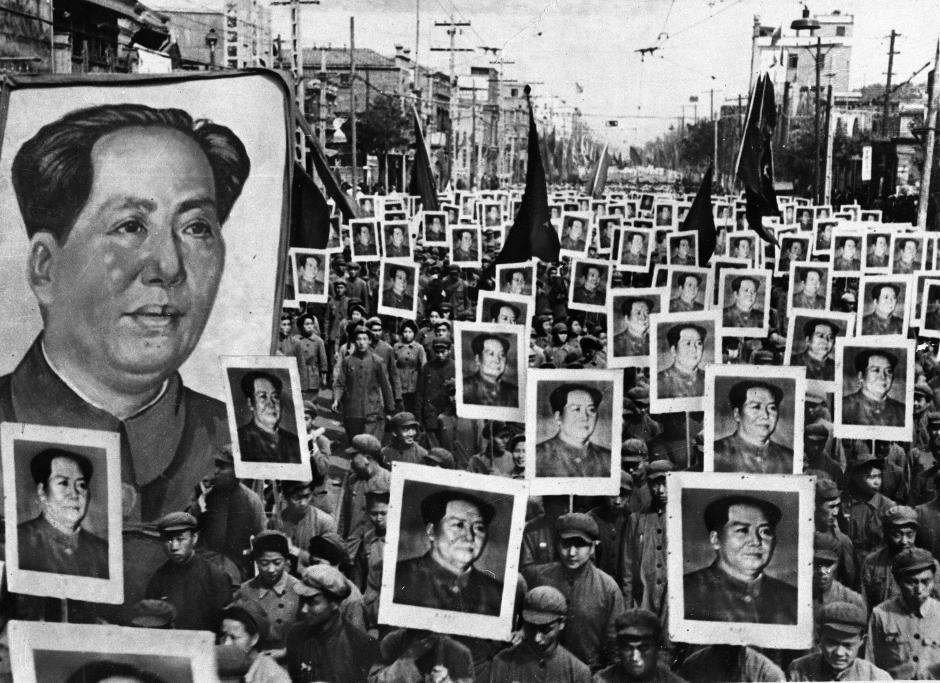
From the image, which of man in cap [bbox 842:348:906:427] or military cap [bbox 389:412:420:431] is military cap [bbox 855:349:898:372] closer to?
man in cap [bbox 842:348:906:427]

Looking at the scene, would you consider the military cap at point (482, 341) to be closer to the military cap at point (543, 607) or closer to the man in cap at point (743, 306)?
the military cap at point (543, 607)

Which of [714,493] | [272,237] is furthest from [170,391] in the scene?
[714,493]

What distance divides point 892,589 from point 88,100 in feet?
Answer: 14.7

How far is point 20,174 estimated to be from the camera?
21.3ft

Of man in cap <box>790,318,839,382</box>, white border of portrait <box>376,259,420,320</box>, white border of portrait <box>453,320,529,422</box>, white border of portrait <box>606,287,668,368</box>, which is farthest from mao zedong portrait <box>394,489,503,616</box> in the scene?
white border of portrait <box>376,259,420,320</box>

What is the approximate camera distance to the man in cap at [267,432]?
6.98 metres

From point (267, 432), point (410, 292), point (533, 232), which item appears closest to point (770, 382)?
point (267, 432)

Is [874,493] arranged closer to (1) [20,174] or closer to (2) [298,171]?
(2) [298,171]

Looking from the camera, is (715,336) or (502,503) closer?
(502,503)

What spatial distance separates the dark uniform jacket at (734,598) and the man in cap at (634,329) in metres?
5.01

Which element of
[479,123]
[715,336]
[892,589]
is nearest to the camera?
[892,589]

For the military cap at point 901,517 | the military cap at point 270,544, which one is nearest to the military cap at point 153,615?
the military cap at point 270,544

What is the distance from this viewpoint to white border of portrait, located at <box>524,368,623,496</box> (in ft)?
23.5

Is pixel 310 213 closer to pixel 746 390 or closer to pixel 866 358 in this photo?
pixel 746 390
